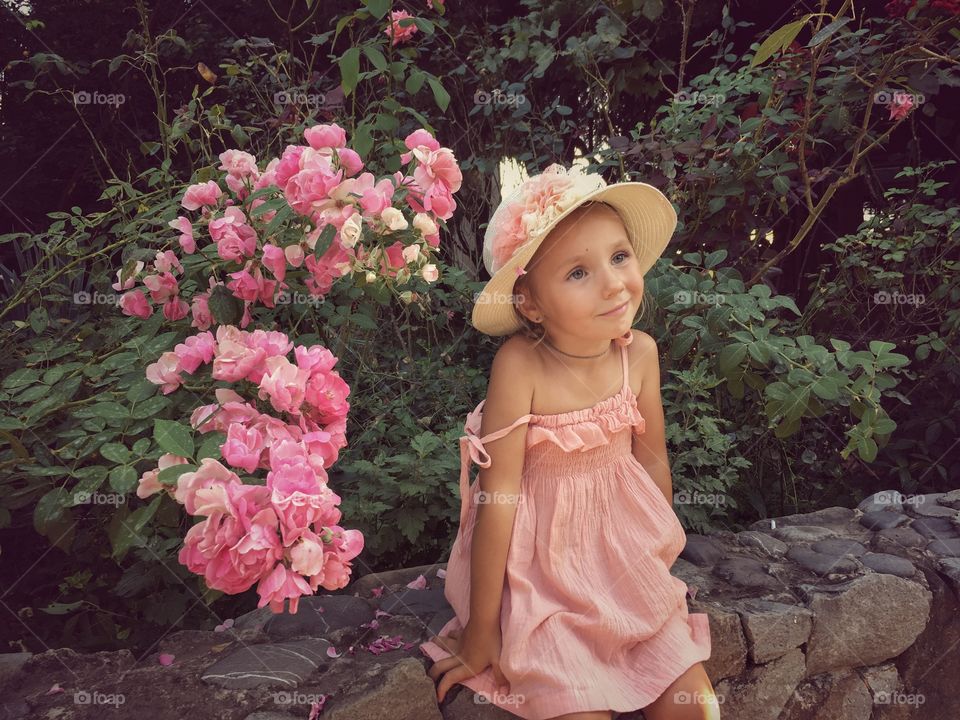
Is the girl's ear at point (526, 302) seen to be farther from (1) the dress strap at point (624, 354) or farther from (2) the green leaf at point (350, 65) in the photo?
(2) the green leaf at point (350, 65)

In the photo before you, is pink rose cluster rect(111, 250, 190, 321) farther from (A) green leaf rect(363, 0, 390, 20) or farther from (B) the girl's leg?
(B) the girl's leg

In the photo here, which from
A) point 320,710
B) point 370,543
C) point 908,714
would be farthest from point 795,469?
point 320,710

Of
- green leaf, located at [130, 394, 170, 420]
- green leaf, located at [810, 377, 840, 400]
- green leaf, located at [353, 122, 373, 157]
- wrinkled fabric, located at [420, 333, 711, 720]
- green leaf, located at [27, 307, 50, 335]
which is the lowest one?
wrinkled fabric, located at [420, 333, 711, 720]

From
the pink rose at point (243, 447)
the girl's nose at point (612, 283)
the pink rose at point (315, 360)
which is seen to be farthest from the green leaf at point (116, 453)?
the girl's nose at point (612, 283)

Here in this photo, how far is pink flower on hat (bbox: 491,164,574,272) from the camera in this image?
154 cm

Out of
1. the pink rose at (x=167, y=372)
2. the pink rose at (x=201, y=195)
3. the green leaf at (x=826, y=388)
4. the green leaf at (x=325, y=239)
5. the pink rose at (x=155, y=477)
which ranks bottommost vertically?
the green leaf at (x=826, y=388)

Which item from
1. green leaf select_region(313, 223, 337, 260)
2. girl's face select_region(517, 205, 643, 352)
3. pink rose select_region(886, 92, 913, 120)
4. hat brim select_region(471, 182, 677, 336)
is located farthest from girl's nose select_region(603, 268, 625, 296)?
pink rose select_region(886, 92, 913, 120)

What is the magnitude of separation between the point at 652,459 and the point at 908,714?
1.05m

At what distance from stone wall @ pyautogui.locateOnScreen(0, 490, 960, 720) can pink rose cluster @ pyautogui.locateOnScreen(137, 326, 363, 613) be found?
428 millimetres

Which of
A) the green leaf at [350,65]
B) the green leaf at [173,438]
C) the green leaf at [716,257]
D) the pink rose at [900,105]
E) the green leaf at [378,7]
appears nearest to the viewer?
the green leaf at [173,438]

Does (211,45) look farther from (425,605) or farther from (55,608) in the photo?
(425,605)

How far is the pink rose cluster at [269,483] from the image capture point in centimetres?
117

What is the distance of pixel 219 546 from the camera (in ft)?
3.81

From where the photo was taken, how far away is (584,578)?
1653mm
